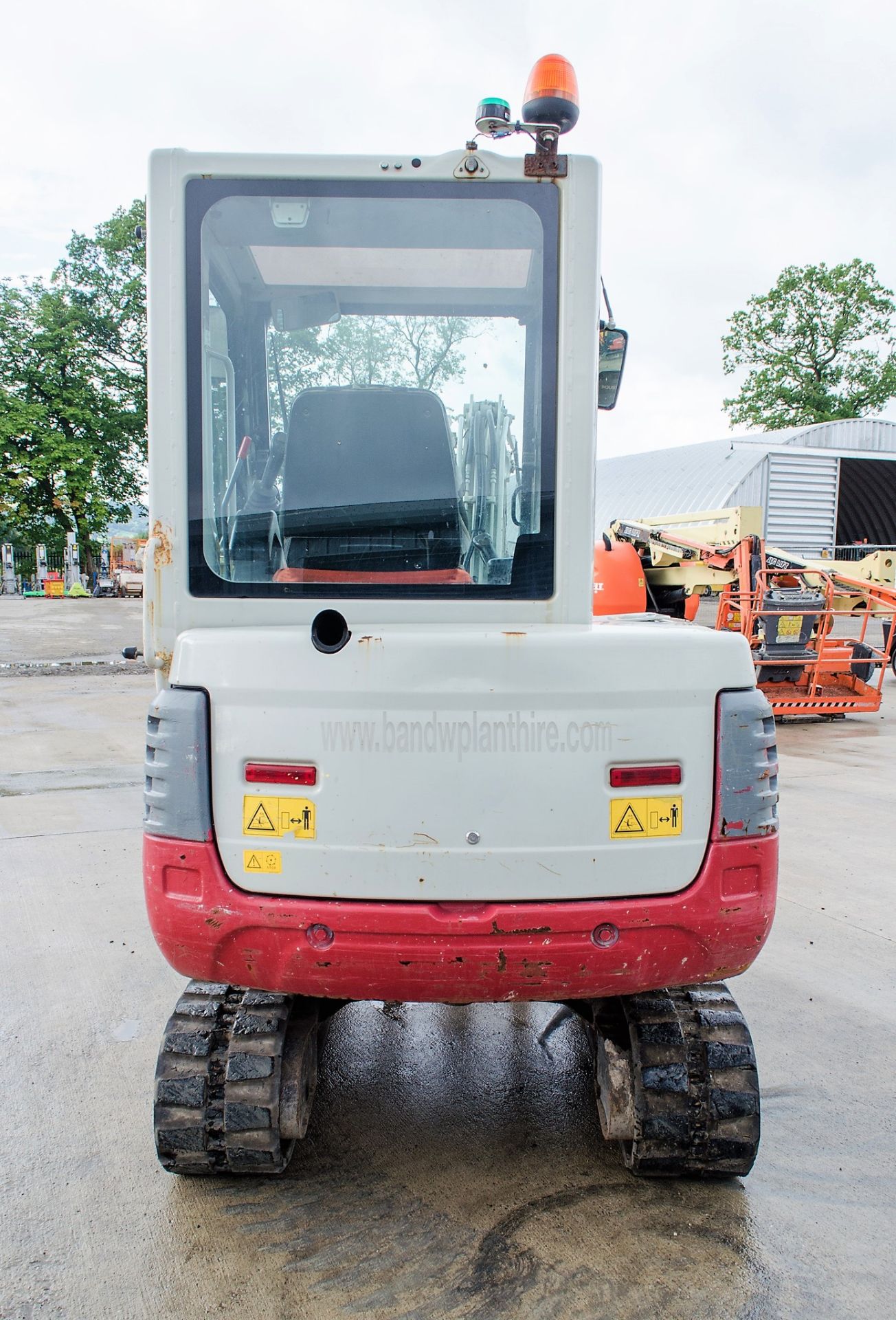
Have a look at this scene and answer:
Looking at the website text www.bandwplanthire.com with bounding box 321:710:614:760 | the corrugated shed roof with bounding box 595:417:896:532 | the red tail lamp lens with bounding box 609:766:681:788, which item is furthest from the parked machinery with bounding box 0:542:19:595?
the red tail lamp lens with bounding box 609:766:681:788

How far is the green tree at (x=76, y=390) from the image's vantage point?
3097 cm

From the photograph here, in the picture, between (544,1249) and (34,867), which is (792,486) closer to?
(34,867)

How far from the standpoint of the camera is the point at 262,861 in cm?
212

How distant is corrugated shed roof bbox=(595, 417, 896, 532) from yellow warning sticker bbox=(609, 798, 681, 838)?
2331 cm

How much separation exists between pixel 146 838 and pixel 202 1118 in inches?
28.8

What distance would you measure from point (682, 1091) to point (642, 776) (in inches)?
33.5

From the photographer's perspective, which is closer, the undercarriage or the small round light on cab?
the small round light on cab

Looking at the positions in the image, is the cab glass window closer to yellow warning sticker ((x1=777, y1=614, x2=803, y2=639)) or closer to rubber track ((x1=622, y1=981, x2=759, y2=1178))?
rubber track ((x1=622, y1=981, x2=759, y2=1178))

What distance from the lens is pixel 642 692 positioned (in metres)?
2.10

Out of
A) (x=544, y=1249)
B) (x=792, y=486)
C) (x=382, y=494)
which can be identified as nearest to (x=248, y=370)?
(x=382, y=494)

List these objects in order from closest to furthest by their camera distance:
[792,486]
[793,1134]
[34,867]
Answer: [793,1134]
[34,867]
[792,486]

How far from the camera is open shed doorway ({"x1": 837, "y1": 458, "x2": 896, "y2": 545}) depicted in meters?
29.4

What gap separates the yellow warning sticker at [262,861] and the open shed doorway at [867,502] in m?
28.8

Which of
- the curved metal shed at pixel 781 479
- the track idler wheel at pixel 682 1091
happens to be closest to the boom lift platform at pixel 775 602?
the track idler wheel at pixel 682 1091
